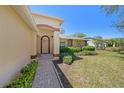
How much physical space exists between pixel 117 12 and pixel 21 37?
1048 cm

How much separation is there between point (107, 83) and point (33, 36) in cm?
811

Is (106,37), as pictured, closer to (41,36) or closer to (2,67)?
(41,36)

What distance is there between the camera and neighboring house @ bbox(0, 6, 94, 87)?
13.4ft

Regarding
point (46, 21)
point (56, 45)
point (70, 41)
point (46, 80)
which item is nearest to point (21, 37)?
point (46, 80)

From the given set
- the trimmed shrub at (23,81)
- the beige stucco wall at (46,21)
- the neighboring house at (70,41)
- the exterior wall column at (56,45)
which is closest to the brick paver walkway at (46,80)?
the trimmed shrub at (23,81)

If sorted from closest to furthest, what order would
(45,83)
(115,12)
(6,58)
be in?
(6,58) < (45,83) < (115,12)

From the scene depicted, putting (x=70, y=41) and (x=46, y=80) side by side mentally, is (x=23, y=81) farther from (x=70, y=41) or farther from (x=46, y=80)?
(x=70, y=41)

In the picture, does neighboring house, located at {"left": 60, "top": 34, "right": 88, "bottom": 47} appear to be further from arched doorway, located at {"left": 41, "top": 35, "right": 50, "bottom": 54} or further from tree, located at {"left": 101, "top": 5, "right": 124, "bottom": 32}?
tree, located at {"left": 101, "top": 5, "right": 124, "bottom": 32}

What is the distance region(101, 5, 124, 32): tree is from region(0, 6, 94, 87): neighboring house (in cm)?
480

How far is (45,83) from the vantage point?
5715 mm

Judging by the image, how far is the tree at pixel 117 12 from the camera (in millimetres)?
Result: 13411

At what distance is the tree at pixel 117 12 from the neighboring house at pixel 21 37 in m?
4.80

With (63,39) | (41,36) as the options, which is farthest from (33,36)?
(63,39)
